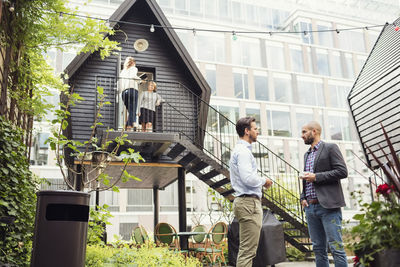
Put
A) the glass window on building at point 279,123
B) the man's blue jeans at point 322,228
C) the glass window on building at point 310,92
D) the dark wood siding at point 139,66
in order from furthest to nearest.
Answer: the glass window on building at point 310,92, the glass window on building at point 279,123, the dark wood siding at point 139,66, the man's blue jeans at point 322,228

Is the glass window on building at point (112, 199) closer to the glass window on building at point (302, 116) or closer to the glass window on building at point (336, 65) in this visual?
the glass window on building at point (302, 116)

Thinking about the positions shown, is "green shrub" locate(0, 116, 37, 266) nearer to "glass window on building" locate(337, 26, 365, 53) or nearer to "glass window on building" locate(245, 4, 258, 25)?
"glass window on building" locate(245, 4, 258, 25)

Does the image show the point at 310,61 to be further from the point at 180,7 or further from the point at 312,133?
the point at 312,133

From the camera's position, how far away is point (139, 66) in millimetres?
11070

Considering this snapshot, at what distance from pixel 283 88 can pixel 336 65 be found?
7.11 m

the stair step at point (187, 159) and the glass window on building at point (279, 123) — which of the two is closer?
the stair step at point (187, 159)

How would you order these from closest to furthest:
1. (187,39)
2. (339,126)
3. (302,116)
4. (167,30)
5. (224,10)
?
(167,30) < (187,39) < (302,116) < (224,10) < (339,126)

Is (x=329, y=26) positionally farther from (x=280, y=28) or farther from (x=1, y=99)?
(x=1, y=99)

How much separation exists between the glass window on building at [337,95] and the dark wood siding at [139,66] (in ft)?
88.9

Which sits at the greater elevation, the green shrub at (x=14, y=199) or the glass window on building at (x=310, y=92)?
the glass window on building at (x=310, y=92)

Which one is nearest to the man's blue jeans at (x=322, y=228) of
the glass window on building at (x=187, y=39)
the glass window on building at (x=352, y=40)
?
the glass window on building at (x=187, y=39)

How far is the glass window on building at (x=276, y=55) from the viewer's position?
113 ft

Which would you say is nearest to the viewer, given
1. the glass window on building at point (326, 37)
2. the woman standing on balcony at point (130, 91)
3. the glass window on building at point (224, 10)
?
the woman standing on balcony at point (130, 91)

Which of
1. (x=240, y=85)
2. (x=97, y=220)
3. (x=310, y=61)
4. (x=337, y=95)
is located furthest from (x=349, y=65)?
(x=97, y=220)
